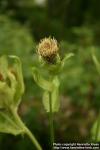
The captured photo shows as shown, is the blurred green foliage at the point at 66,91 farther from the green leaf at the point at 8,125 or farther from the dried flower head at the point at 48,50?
the dried flower head at the point at 48,50

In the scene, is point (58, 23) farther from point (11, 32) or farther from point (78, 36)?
point (11, 32)

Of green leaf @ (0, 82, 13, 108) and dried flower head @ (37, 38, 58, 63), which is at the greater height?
dried flower head @ (37, 38, 58, 63)

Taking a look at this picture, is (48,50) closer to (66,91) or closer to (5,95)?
(5,95)

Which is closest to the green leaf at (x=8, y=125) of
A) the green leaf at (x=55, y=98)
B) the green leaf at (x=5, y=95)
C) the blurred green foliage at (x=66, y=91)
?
the green leaf at (x=5, y=95)

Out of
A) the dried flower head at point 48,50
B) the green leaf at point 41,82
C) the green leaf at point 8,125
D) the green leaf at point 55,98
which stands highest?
the dried flower head at point 48,50

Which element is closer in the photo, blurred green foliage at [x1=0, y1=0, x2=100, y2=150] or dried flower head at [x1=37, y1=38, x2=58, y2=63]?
dried flower head at [x1=37, y1=38, x2=58, y2=63]

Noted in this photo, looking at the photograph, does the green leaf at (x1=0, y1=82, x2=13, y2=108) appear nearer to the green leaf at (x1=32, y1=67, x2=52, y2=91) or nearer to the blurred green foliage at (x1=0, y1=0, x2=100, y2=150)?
the green leaf at (x1=32, y1=67, x2=52, y2=91)

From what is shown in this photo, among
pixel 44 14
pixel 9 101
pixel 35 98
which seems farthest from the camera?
pixel 44 14

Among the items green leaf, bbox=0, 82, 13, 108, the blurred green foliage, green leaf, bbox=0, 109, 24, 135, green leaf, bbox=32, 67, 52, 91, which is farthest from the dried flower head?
the blurred green foliage

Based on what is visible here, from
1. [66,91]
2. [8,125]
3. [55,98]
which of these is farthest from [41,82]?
[66,91]

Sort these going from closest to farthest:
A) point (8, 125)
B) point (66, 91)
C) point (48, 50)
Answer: point (48, 50) < point (8, 125) < point (66, 91)

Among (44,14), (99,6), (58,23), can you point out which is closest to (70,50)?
(58,23)
